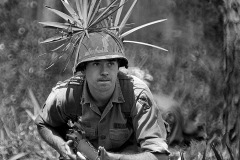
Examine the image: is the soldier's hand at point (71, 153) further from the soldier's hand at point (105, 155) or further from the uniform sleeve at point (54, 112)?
the uniform sleeve at point (54, 112)

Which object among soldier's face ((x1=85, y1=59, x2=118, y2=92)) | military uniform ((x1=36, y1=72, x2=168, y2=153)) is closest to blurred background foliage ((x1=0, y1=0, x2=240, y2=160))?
military uniform ((x1=36, y1=72, x2=168, y2=153))

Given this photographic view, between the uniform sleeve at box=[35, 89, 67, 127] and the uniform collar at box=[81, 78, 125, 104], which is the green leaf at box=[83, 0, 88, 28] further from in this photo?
the uniform sleeve at box=[35, 89, 67, 127]

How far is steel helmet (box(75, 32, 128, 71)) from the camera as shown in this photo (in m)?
3.99

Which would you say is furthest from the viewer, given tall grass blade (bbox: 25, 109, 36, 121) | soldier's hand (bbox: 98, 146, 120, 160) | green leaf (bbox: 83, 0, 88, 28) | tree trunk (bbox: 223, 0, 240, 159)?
tall grass blade (bbox: 25, 109, 36, 121)

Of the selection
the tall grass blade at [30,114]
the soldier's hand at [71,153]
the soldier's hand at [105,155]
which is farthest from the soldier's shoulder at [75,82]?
the tall grass blade at [30,114]

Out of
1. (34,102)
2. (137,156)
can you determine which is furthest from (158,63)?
(137,156)

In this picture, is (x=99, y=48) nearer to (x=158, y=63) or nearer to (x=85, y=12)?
(x=85, y=12)

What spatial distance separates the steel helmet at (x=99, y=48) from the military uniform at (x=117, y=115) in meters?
0.26

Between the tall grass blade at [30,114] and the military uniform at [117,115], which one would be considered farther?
the tall grass blade at [30,114]

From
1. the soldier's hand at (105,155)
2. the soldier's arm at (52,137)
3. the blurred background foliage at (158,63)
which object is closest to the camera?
the soldier's hand at (105,155)

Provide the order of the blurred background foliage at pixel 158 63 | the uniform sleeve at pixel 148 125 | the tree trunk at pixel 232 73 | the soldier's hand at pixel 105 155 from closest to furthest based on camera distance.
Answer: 1. the soldier's hand at pixel 105 155
2. the uniform sleeve at pixel 148 125
3. the tree trunk at pixel 232 73
4. the blurred background foliage at pixel 158 63

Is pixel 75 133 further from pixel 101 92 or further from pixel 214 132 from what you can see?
pixel 214 132

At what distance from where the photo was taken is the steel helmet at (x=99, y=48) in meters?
3.99

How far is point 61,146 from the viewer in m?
4.29
